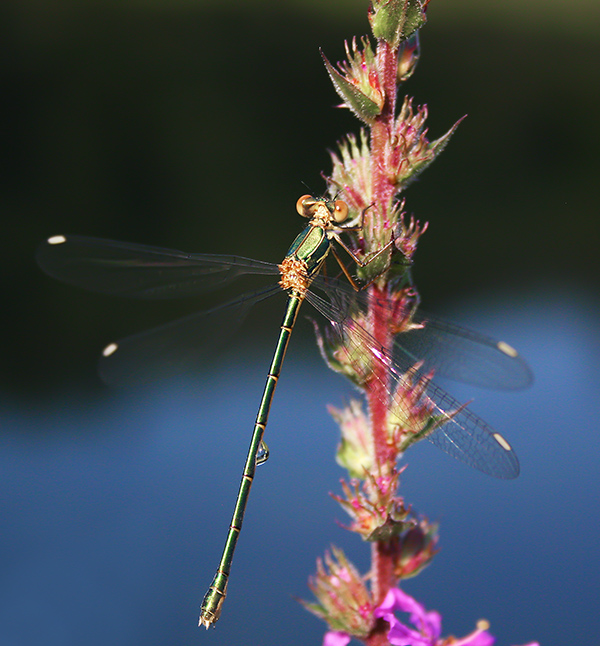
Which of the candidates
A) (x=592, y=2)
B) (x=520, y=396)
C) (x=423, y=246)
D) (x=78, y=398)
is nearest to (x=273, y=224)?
(x=423, y=246)

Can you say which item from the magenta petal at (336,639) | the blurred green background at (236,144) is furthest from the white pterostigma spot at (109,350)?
the blurred green background at (236,144)

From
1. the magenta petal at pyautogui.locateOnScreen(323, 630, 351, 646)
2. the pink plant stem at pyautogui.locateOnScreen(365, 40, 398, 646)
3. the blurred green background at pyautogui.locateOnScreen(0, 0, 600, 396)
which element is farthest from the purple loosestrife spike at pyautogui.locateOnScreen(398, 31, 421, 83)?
the blurred green background at pyautogui.locateOnScreen(0, 0, 600, 396)

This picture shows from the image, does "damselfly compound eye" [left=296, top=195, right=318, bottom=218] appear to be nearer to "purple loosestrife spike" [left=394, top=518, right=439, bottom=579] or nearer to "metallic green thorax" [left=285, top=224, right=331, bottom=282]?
"metallic green thorax" [left=285, top=224, right=331, bottom=282]

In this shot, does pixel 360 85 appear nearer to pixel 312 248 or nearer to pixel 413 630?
pixel 312 248

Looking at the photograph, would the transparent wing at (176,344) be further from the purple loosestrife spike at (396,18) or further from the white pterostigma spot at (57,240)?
the purple loosestrife spike at (396,18)

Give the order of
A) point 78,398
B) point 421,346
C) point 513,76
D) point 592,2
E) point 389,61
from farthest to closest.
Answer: point 592,2
point 513,76
point 78,398
point 421,346
point 389,61

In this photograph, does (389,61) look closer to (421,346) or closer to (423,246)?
(421,346)

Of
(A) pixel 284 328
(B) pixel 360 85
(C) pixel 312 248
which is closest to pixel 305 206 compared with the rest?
(C) pixel 312 248
